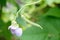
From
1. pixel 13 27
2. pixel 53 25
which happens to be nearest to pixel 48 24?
pixel 53 25

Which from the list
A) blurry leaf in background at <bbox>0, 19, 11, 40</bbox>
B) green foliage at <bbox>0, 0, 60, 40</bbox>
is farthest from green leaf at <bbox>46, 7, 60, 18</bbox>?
blurry leaf in background at <bbox>0, 19, 11, 40</bbox>

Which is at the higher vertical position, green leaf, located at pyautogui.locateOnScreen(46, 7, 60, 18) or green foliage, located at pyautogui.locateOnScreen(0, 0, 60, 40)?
green leaf, located at pyautogui.locateOnScreen(46, 7, 60, 18)

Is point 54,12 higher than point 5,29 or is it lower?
higher

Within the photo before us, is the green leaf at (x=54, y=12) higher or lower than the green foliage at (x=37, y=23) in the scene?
higher

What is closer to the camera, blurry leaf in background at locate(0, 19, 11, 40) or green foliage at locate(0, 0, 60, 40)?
green foliage at locate(0, 0, 60, 40)

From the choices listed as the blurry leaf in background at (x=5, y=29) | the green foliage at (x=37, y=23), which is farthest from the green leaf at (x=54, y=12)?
the blurry leaf in background at (x=5, y=29)

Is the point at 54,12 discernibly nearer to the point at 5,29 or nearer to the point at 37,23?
the point at 37,23

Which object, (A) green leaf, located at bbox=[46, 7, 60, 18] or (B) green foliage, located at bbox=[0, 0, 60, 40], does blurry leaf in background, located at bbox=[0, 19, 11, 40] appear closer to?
(B) green foliage, located at bbox=[0, 0, 60, 40]

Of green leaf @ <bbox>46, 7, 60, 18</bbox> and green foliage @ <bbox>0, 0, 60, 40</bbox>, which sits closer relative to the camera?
green foliage @ <bbox>0, 0, 60, 40</bbox>

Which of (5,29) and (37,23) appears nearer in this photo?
(37,23)

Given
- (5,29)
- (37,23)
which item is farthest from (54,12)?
(5,29)

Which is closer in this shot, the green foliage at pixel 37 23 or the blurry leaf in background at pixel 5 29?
the green foliage at pixel 37 23

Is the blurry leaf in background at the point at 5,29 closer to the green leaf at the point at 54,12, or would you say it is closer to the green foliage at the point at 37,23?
the green foliage at the point at 37,23
